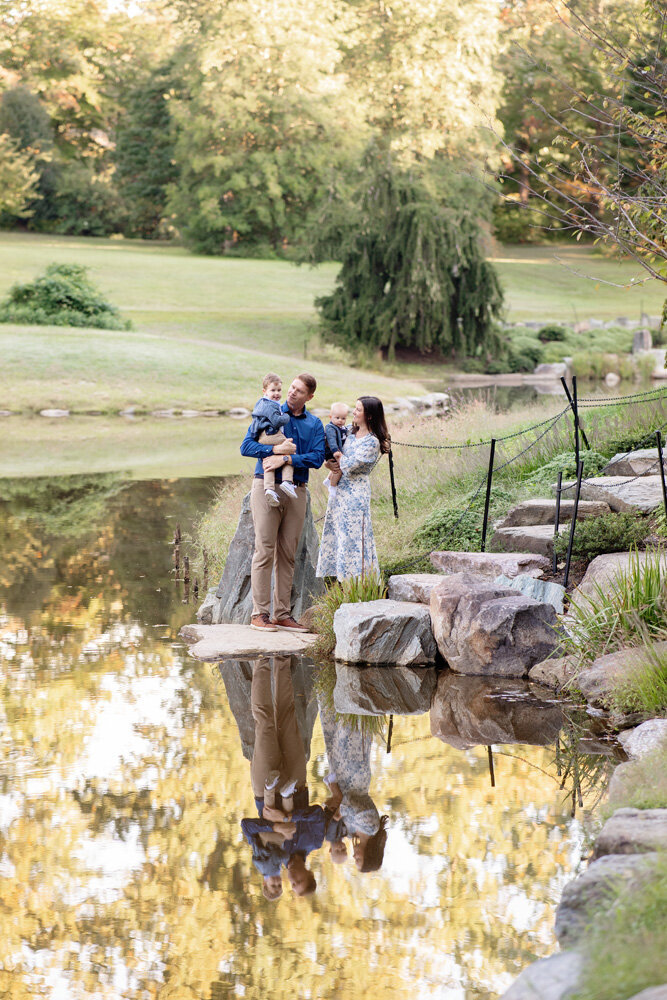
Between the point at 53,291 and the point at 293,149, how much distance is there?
28.7 metres

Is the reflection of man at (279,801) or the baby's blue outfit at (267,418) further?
the baby's blue outfit at (267,418)

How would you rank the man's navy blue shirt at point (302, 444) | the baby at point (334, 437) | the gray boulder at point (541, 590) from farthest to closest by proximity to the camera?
1. the baby at point (334, 437)
2. the man's navy blue shirt at point (302, 444)
3. the gray boulder at point (541, 590)

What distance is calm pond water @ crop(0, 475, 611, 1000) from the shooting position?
15.0 feet

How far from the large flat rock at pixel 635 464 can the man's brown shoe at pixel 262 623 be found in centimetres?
441

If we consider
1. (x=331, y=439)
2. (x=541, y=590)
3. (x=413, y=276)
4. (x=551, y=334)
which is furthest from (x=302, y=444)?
(x=551, y=334)

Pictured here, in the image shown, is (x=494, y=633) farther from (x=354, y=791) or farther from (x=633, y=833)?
(x=633, y=833)

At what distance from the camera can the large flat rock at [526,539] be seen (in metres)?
11.0

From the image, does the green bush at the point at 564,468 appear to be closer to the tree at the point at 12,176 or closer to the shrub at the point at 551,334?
the shrub at the point at 551,334

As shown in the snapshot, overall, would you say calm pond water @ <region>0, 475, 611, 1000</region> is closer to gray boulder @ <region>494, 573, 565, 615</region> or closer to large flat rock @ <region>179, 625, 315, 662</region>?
large flat rock @ <region>179, 625, 315, 662</region>

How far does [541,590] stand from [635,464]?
3268mm

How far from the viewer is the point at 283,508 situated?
10117 millimetres

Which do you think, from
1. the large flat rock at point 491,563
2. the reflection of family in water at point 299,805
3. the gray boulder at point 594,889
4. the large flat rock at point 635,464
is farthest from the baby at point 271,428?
the gray boulder at point 594,889

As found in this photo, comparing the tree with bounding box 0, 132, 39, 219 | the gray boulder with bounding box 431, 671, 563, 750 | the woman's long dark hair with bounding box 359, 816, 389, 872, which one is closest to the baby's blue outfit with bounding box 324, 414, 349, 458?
the gray boulder with bounding box 431, 671, 563, 750

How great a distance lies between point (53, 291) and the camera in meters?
40.1
